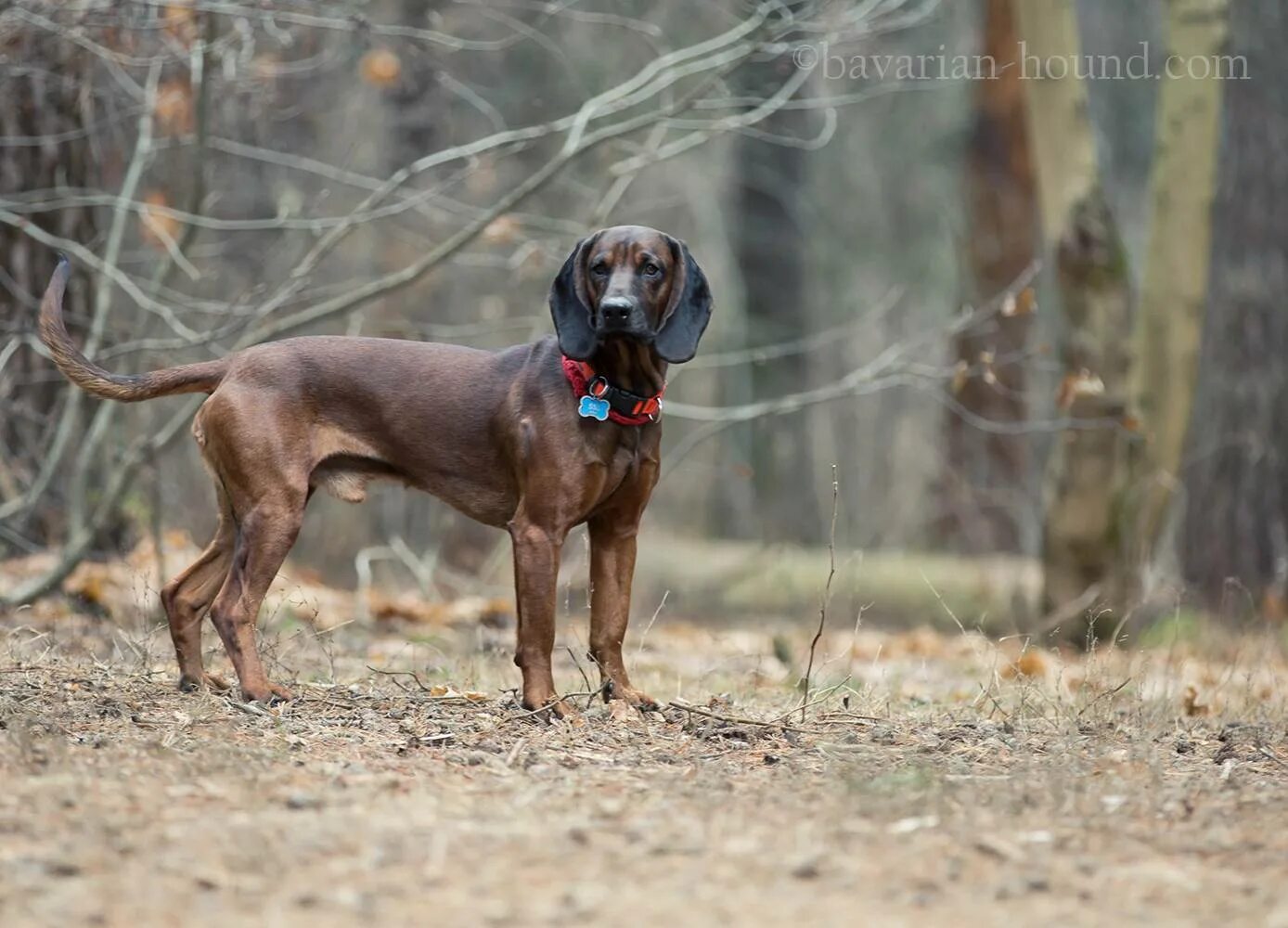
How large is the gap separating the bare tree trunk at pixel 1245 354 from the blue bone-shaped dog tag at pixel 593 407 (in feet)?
25.2

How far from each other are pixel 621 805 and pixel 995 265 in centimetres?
1216

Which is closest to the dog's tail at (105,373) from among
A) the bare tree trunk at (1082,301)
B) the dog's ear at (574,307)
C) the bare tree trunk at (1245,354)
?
the dog's ear at (574,307)

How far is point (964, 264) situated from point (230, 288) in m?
7.27

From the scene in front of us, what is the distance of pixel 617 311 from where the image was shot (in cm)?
594

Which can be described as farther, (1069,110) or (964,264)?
(964,264)

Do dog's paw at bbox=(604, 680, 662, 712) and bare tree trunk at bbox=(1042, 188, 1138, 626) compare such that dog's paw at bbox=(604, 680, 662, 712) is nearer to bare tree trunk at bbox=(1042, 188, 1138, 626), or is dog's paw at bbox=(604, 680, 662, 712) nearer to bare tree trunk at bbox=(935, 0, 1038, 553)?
bare tree trunk at bbox=(1042, 188, 1138, 626)

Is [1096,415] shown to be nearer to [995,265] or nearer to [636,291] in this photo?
[636,291]

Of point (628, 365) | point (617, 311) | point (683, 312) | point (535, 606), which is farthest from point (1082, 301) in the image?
point (535, 606)

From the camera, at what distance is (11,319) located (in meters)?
9.26

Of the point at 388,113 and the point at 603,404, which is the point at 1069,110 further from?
the point at 388,113

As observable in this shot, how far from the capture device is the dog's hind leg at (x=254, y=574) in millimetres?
6246

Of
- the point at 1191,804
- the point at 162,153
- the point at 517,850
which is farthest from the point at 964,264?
the point at 517,850

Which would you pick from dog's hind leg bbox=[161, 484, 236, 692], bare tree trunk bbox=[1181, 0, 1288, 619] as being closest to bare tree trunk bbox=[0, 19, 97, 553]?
dog's hind leg bbox=[161, 484, 236, 692]

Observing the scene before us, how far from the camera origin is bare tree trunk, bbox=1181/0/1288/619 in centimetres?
1245
